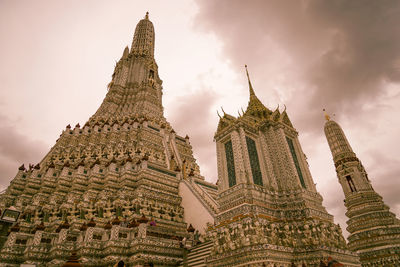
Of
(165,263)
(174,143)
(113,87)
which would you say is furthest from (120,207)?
(113,87)

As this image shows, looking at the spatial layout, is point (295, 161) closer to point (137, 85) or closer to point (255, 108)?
point (255, 108)

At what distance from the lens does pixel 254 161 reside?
46.2 ft

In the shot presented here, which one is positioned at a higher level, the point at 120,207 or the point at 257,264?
the point at 120,207

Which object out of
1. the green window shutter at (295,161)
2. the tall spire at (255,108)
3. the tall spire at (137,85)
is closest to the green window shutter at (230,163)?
the tall spire at (255,108)

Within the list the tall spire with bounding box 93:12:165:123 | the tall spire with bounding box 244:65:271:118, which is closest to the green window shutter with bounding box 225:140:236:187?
the tall spire with bounding box 244:65:271:118

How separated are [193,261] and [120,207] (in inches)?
306

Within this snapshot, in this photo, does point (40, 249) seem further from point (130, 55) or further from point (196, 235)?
point (130, 55)

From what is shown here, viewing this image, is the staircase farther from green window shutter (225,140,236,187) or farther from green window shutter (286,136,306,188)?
green window shutter (286,136,306,188)

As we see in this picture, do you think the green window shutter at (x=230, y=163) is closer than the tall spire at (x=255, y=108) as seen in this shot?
Yes

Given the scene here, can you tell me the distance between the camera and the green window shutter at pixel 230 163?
13445mm

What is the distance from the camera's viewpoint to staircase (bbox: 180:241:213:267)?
13.3 meters

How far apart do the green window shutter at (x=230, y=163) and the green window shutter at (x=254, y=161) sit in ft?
3.38

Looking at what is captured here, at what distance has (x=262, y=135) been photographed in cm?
1548

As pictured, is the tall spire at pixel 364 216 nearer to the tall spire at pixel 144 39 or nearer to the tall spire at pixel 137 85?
the tall spire at pixel 137 85
